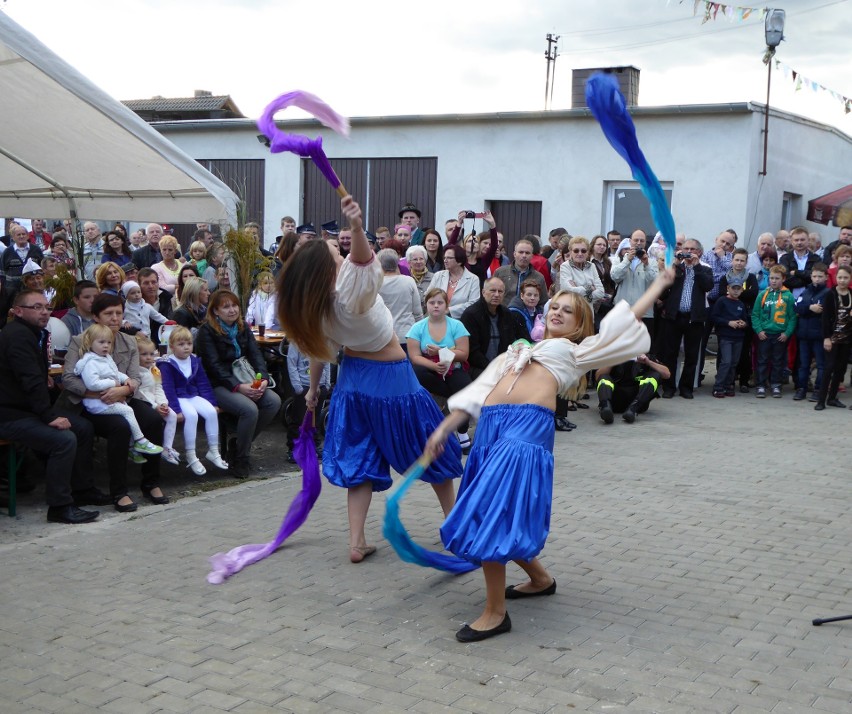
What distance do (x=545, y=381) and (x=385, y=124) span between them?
637 inches

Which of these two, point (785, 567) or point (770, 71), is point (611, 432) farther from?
point (770, 71)

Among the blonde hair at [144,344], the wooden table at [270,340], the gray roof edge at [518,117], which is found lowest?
the wooden table at [270,340]

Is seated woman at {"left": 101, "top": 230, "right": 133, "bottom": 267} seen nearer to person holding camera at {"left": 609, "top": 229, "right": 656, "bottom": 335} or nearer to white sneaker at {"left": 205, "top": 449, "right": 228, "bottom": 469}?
white sneaker at {"left": 205, "top": 449, "right": 228, "bottom": 469}

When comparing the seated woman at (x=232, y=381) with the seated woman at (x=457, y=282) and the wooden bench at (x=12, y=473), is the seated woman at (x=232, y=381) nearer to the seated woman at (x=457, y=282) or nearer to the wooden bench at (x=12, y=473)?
the wooden bench at (x=12, y=473)

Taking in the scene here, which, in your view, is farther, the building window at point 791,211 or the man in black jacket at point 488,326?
the building window at point 791,211

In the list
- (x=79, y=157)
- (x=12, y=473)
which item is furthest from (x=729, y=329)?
(x=12, y=473)

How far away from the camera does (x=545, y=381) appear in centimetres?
487

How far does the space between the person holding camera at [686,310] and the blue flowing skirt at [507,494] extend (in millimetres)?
8482

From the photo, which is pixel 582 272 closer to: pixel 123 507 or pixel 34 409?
pixel 123 507

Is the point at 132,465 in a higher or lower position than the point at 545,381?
lower

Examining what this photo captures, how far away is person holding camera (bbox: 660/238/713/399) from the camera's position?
12859 millimetres

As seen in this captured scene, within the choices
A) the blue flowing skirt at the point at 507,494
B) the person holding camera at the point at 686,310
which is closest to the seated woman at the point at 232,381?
the blue flowing skirt at the point at 507,494

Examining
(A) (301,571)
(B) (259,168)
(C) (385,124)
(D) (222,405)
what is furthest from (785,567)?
(B) (259,168)

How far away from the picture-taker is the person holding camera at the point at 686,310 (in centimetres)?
1286
